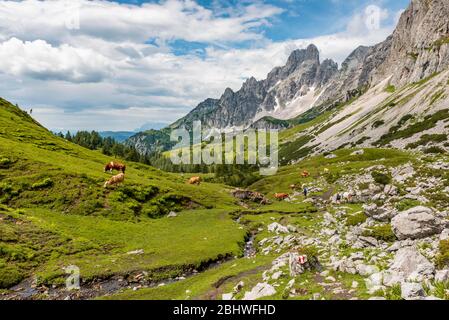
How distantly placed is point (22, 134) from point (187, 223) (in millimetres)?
65092

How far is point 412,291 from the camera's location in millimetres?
15008

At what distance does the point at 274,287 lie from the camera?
2105cm

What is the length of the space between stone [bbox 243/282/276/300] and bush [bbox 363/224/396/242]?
36.1 ft

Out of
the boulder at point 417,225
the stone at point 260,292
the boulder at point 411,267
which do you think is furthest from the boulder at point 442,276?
the boulder at point 417,225

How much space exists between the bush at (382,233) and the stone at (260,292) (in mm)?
10995

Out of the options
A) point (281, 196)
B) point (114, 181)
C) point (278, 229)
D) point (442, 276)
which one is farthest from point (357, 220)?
point (281, 196)

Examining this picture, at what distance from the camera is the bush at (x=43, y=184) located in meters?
54.0

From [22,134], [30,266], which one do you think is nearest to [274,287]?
[30,266]

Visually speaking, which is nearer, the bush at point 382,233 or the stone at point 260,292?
the stone at point 260,292

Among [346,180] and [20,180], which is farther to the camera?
[346,180]

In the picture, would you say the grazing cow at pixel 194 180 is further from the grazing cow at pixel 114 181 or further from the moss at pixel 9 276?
the moss at pixel 9 276

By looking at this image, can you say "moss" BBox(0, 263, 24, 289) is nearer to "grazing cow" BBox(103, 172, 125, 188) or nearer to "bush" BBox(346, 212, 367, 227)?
"grazing cow" BBox(103, 172, 125, 188)

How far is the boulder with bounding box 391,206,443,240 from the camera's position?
962 inches
